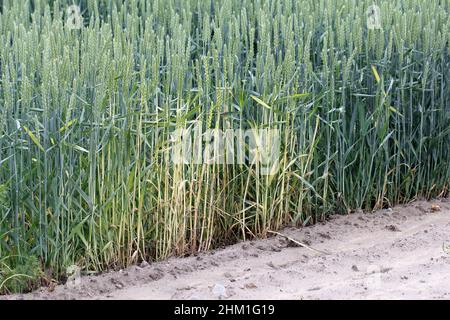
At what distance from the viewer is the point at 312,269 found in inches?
206

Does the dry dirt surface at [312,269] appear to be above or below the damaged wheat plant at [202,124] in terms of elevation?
below

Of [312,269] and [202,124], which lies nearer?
[312,269]

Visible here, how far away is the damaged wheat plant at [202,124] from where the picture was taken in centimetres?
491

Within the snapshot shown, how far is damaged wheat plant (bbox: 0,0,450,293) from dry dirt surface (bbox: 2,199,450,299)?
14 centimetres

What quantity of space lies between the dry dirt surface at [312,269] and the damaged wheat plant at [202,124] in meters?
0.14

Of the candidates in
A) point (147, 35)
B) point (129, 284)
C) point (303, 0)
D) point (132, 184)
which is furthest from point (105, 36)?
point (303, 0)

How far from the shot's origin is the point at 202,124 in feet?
18.2

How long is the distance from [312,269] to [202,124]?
3.35 ft

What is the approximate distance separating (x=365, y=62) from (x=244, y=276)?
1844mm

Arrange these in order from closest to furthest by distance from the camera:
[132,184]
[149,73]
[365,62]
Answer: [132,184] < [149,73] < [365,62]

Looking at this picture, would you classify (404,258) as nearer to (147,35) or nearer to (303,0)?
(147,35)

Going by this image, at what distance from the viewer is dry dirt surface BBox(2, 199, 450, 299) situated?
483cm

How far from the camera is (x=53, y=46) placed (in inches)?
211

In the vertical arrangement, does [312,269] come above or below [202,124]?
below
